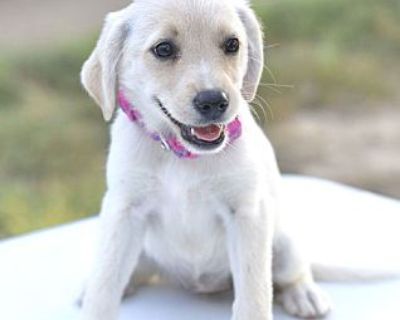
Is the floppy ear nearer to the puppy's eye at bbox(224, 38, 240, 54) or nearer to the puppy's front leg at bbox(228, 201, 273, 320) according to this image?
the puppy's eye at bbox(224, 38, 240, 54)

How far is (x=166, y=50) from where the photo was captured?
1668 mm

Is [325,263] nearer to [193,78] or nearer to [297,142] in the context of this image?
[193,78]

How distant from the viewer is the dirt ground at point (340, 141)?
13.6ft

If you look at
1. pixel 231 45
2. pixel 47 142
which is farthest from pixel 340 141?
pixel 231 45

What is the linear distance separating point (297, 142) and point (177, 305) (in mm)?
2495

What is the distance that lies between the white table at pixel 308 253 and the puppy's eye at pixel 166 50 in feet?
1.81

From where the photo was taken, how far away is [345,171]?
4176 mm

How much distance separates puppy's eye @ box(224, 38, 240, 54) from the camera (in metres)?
1.68

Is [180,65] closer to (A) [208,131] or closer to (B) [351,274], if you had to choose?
(A) [208,131]

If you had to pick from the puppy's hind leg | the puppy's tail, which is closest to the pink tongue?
the puppy's hind leg

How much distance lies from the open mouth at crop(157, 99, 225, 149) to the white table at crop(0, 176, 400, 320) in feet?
1.41

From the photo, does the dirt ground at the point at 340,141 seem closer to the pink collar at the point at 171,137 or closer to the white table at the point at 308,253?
the white table at the point at 308,253

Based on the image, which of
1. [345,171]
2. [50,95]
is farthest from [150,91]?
[50,95]

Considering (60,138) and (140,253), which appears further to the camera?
(60,138)
